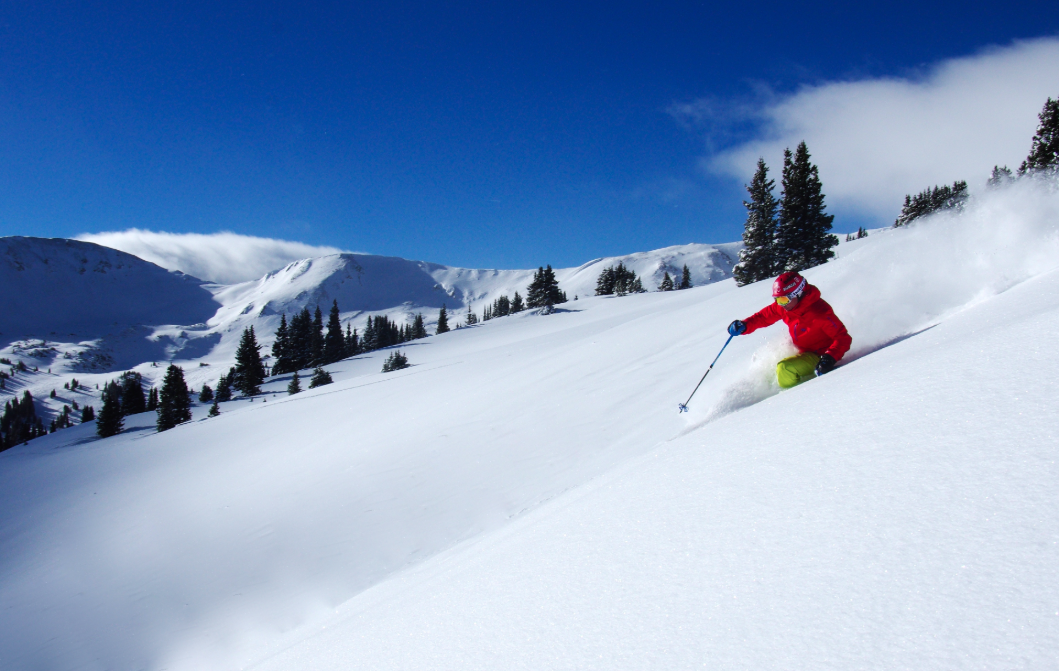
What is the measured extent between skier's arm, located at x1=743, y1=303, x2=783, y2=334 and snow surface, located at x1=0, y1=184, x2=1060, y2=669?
1.07ft

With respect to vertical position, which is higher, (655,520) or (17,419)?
(17,419)

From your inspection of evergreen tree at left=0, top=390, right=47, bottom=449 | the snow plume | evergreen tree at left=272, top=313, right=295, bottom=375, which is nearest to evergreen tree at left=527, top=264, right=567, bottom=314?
evergreen tree at left=272, top=313, right=295, bottom=375

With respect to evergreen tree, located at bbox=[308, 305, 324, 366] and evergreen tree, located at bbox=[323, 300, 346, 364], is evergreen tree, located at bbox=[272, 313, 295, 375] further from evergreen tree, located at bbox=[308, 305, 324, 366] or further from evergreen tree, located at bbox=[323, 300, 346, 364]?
evergreen tree, located at bbox=[323, 300, 346, 364]

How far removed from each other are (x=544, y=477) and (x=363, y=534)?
93.8 inches

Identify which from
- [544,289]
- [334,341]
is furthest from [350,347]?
[544,289]

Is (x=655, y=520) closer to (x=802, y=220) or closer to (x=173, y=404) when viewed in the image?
(x=802, y=220)

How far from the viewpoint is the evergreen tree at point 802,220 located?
32.4 m

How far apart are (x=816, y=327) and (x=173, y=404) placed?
45.3m

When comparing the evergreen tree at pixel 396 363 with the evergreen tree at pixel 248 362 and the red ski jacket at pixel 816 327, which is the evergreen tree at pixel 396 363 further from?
the red ski jacket at pixel 816 327

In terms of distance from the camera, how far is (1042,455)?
1.71 metres

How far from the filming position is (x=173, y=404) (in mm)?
37750

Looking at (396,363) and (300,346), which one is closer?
(396,363)

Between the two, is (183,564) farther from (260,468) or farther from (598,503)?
(598,503)

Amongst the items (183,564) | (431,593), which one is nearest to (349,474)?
(183,564)
